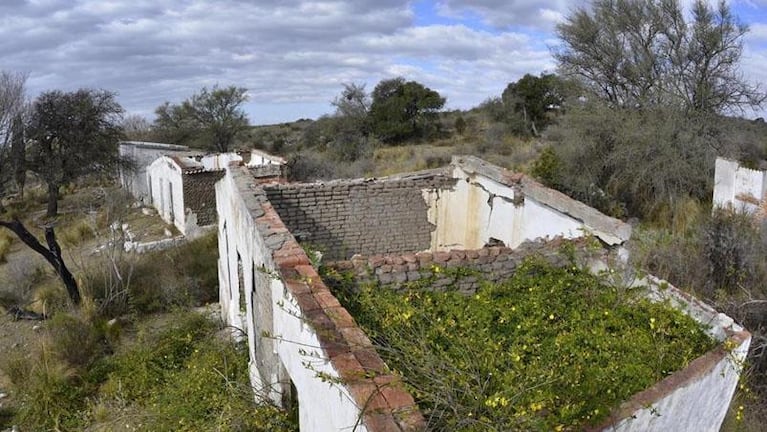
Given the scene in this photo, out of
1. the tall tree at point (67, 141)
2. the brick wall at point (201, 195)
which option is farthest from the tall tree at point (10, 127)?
the brick wall at point (201, 195)

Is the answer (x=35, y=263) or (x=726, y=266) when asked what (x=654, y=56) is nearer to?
(x=726, y=266)

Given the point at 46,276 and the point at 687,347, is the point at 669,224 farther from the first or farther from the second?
the point at 46,276

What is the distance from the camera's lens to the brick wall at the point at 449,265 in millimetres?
5195

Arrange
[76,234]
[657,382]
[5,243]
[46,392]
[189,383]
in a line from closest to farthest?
[657,382]
[189,383]
[46,392]
[5,243]
[76,234]

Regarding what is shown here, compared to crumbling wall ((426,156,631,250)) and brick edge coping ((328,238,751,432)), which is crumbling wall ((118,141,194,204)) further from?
brick edge coping ((328,238,751,432))

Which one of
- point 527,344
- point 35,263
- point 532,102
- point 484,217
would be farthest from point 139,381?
point 532,102

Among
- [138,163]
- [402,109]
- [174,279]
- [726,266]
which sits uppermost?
[402,109]

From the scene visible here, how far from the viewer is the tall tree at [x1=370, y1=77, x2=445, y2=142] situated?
29641 millimetres

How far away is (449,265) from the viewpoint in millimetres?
5406

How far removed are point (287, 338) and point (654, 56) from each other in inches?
553

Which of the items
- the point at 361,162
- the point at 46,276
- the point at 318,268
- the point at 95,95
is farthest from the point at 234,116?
the point at 318,268

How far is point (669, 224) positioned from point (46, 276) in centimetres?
1531

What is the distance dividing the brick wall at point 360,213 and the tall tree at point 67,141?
61.4 feet

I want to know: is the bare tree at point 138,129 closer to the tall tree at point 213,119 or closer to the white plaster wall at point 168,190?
the tall tree at point 213,119
